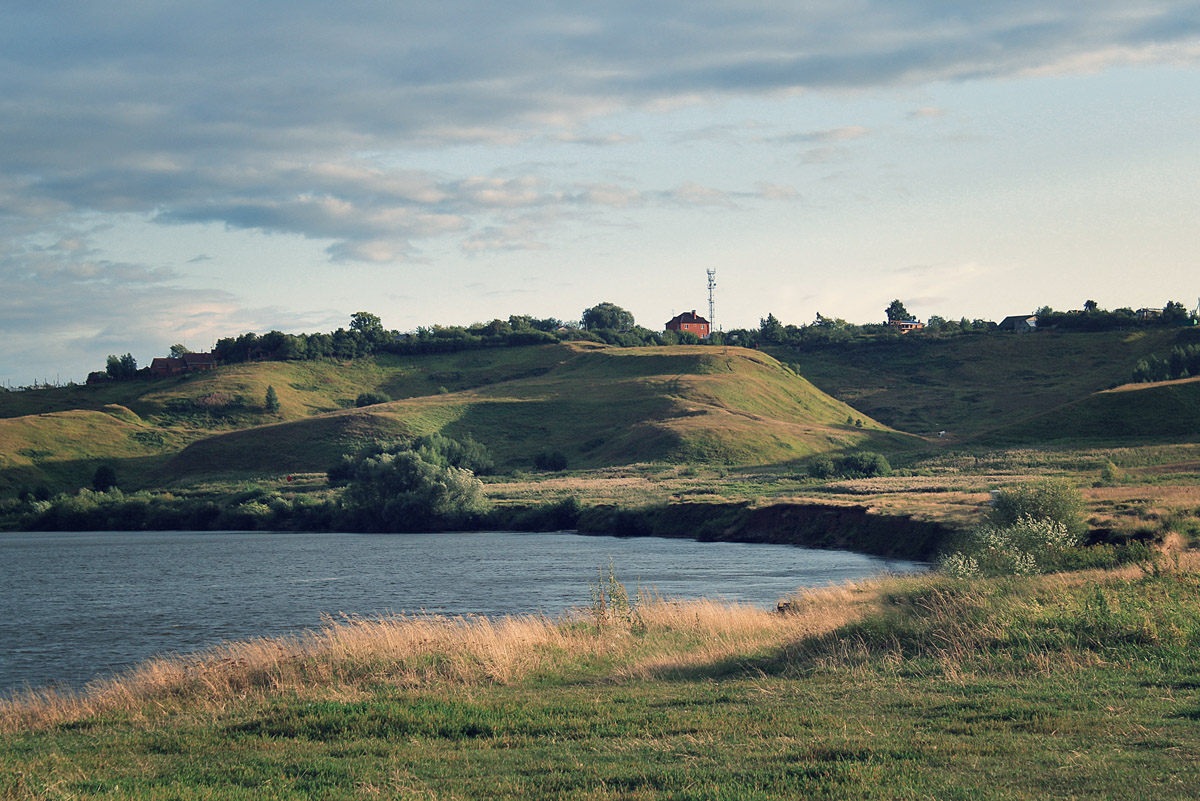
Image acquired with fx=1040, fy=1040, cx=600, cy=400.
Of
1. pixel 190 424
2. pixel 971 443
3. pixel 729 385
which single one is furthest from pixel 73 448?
pixel 971 443

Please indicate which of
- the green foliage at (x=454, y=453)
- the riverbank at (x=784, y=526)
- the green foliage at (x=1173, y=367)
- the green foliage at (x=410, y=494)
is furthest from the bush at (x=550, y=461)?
the green foliage at (x=1173, y=367)

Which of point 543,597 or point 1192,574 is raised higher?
point 1192,574

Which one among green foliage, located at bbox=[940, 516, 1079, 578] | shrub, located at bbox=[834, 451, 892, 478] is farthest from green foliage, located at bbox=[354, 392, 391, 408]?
green foliage, located at bbox=[940, 516, 1079, 578]

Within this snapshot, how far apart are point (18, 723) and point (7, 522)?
107 metres

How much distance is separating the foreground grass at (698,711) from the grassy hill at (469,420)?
10439 cm

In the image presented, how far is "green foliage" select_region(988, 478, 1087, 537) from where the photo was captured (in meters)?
40.7

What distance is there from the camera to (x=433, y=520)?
8988 cm

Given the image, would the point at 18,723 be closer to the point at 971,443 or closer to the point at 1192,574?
the point at 1192,574

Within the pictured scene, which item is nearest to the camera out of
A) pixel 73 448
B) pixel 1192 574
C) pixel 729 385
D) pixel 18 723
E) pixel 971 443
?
pixel 18 723

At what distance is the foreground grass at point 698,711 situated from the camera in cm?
1041

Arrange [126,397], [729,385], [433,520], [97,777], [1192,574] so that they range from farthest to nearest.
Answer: [126,397] < [729,385] < [433,520] < [1192,574] < [97,777]

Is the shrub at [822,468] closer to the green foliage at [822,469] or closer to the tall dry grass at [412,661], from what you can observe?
the green foliage at [822,469]

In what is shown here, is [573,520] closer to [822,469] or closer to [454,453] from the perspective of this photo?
[822,469]

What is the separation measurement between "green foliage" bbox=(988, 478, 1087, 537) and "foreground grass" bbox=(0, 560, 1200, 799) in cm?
1802
